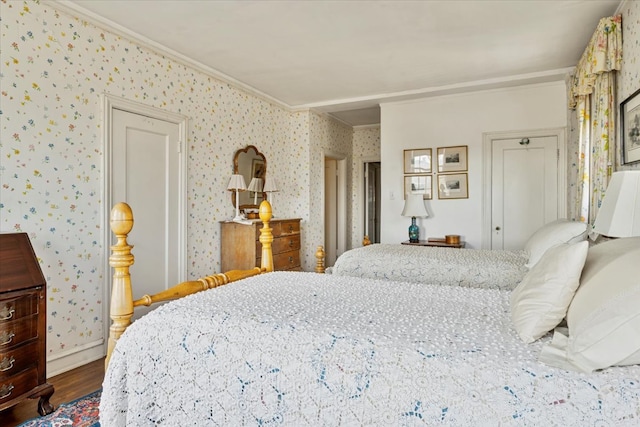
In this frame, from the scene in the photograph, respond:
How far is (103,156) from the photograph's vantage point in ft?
9.63

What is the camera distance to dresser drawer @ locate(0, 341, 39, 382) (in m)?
1.93

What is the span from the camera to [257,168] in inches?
191

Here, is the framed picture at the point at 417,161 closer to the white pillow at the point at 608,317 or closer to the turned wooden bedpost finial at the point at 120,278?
the white pillow at the point at 608,317

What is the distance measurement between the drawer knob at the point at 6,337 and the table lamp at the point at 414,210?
3.87 meters

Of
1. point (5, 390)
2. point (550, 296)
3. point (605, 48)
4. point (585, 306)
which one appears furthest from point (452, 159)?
point (5, 390)

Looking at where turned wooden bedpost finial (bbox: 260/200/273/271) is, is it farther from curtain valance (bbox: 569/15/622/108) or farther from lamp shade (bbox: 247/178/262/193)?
curtain valance (bbox: 569/15/622/108)

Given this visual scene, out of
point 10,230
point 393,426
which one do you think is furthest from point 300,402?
point 10,230

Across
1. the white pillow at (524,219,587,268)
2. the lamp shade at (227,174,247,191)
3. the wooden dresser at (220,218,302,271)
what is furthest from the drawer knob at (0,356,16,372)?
the white pillow at (524,219,587,268)

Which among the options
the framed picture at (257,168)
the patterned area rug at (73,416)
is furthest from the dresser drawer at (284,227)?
the patterned area rug at (73,416)

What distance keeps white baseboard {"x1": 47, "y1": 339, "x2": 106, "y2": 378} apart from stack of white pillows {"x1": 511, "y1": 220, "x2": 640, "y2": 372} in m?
2.92

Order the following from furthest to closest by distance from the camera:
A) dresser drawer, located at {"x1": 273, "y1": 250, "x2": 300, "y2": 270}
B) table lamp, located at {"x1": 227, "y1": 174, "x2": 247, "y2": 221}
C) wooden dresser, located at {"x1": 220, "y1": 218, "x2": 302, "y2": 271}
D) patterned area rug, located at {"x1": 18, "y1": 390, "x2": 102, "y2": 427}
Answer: dresser drawer, located at {"x1": 273, "y1": 250, "x2": 300, "y2": 270} → table lamp, located at {"x1": 227, "y1": 174, "x2": 247, "y2": 221} → wooden dresser, located at {"x1": 220, "y1": 218, "x2": 302, "y2": 271} → patterned area rug, located at {"x1": 18, "y1": 390, "x2": 102, "y2": 427}

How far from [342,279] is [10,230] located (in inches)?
81.8

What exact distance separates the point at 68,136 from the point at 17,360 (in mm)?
1516

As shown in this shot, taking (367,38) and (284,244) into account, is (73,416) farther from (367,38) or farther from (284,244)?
(367,38)
